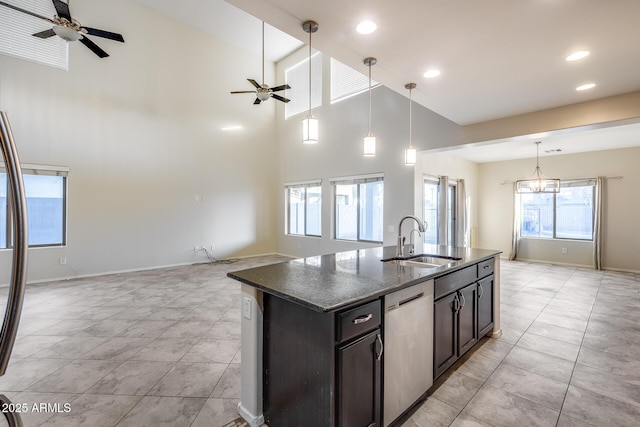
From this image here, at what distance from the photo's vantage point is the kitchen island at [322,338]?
150 cm

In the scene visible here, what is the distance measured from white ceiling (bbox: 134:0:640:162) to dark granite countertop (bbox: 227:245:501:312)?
181 cm

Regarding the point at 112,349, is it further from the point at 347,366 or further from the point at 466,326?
the point at 466,326

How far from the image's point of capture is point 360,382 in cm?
160

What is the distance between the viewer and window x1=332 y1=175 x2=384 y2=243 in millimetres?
6211

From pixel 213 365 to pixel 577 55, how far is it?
4.22 metres

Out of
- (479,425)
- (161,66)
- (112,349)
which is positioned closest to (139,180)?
(161,66)

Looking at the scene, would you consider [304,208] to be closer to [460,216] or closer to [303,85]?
[303,85]

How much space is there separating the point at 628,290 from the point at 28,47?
10892mm

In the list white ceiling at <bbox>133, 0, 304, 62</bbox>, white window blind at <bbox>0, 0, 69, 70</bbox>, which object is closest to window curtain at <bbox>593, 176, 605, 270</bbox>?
white ceiling at <bbox>133, 0, 304, 62</bbox>

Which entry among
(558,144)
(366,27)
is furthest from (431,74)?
(558,144)

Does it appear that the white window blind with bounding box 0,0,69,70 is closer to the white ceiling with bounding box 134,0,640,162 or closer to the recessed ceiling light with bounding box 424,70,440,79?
the white ceiling with bounding box 134,0,640,162

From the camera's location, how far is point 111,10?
5707 millimetres

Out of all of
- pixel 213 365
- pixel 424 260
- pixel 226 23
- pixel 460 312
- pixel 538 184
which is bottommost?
pixel 213 365

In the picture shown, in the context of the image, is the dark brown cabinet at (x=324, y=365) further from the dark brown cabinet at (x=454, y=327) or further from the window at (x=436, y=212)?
the window at (x=436, y=212)
